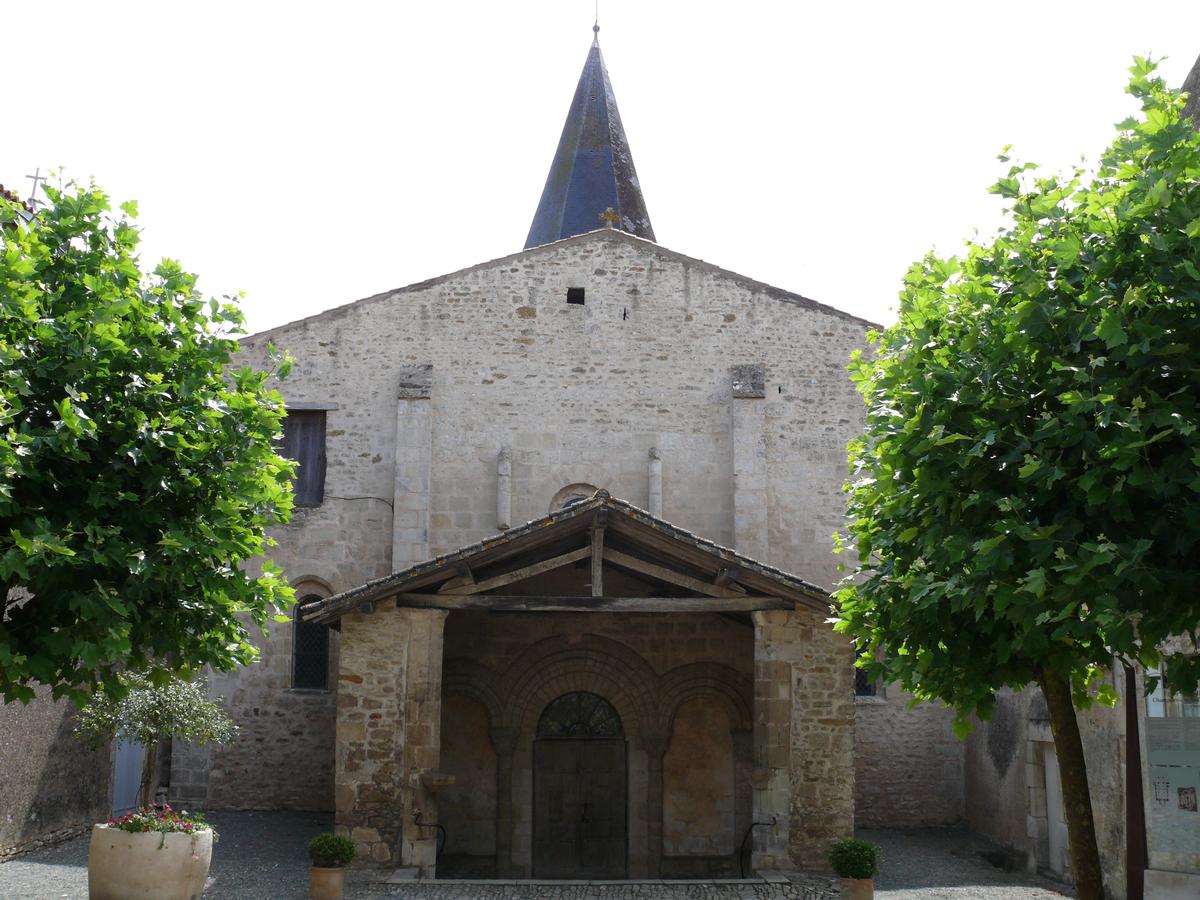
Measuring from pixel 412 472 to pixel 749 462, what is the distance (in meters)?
4.93

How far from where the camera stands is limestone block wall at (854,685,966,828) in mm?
18562

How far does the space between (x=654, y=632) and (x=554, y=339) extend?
4.81 m

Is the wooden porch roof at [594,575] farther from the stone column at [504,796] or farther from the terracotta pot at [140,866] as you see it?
the stone column at [504,796]

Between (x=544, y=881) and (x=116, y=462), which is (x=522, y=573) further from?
(x=116, y=462)

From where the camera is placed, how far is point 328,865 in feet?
40.7

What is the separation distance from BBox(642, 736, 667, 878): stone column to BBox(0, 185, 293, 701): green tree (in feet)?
27.8

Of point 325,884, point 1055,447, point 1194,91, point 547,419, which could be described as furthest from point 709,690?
point 1055,447

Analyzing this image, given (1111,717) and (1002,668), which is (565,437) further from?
(1002,668)

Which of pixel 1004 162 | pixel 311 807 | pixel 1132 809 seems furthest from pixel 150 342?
pixel 311 807

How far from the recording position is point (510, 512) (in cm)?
1856

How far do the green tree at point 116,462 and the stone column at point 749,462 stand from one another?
10170 millimetres

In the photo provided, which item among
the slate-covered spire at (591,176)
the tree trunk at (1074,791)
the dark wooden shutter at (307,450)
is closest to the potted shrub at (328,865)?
the tree trunk at (1074,791)

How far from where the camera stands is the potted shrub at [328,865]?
482 inches

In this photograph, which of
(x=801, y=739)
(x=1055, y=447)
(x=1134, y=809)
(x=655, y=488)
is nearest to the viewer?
(x=1055, y=447)
